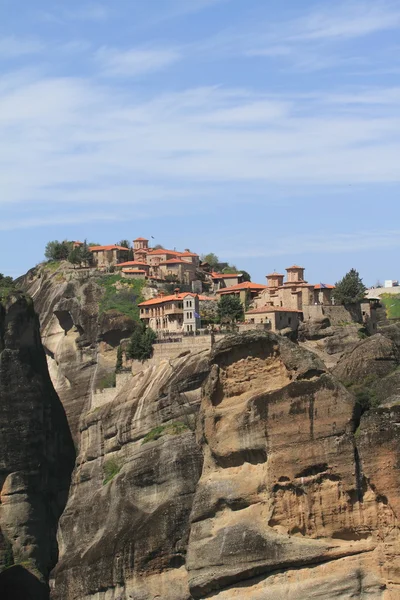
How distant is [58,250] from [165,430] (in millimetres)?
55022

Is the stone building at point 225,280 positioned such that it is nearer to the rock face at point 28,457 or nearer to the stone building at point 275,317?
the stone building at point 275,317

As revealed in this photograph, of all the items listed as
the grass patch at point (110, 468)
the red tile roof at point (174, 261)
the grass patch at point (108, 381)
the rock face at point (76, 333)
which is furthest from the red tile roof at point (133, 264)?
the grass patch at point (110, 468)

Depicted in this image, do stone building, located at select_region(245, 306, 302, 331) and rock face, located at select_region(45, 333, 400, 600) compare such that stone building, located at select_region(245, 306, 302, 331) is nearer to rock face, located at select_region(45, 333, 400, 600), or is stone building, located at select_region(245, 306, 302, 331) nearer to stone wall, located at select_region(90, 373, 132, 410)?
stone wall, located at select_region(90, 373, 132, 410)

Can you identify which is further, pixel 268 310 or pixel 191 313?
pixel 191 313

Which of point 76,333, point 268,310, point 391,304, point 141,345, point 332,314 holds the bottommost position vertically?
point 141,345

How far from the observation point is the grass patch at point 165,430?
80.6 metres

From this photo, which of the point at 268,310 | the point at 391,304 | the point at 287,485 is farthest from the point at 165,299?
the point at 287,485

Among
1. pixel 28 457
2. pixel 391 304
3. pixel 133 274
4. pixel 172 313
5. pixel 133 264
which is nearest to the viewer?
pixel 28 457

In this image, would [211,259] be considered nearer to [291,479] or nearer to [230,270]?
[230,270]

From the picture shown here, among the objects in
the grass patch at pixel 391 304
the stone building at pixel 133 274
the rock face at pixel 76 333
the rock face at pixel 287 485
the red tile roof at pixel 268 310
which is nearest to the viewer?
the rock face at pixel 287 485

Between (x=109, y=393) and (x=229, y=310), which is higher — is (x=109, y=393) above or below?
below

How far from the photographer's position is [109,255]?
13350 cm

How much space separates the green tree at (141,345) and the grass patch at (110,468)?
11558 mm

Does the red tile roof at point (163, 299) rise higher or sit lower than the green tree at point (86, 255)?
lower
